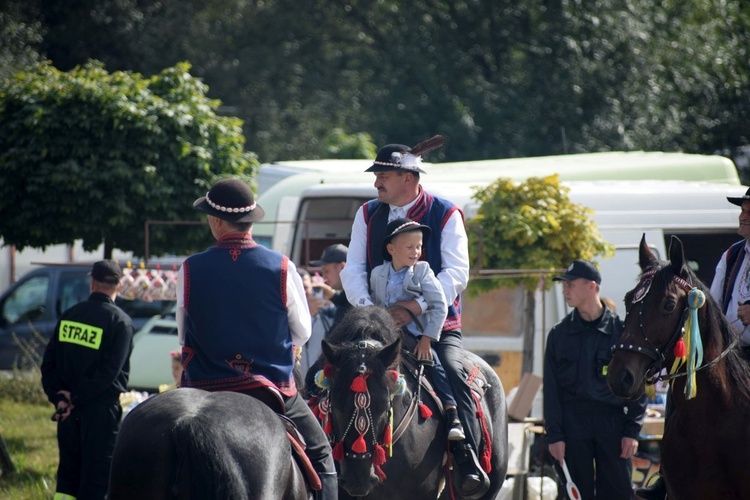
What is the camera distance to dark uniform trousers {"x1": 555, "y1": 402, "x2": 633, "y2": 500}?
7828 mm

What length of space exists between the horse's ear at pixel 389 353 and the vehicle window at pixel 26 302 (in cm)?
1327

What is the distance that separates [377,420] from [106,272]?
4139 millimetres

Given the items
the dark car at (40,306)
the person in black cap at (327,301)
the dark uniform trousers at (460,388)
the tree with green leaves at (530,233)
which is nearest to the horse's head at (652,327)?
the dark uniform trousers at (460,388)

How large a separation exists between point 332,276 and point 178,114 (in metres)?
3.43

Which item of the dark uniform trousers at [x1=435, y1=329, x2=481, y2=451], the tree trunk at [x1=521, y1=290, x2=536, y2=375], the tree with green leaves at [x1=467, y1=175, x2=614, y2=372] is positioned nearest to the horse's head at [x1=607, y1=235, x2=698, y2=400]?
the dark uniform trousers at [x1=435, y1=329, x2=481, y2=451]

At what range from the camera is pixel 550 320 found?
10.8m

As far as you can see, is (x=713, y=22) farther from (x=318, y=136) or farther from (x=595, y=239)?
(x=595, y=239)

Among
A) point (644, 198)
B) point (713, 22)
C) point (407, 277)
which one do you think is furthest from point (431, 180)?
point (713, 22)

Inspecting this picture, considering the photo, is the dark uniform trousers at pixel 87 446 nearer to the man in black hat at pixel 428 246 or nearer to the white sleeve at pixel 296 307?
the man in black hat at pixel 428 246

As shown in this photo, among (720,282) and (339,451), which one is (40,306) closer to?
(339,451)

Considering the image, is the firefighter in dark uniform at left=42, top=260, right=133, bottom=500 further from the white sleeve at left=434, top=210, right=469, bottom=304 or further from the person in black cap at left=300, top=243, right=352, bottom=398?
the white sleeve at left=434, top=210, right=469, bottom=304

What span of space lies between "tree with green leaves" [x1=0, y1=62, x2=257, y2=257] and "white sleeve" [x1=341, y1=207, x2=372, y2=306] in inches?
192

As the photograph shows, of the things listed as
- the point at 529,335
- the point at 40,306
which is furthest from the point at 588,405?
the point at 40,306

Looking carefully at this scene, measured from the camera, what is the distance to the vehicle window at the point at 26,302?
17797 millimetres
